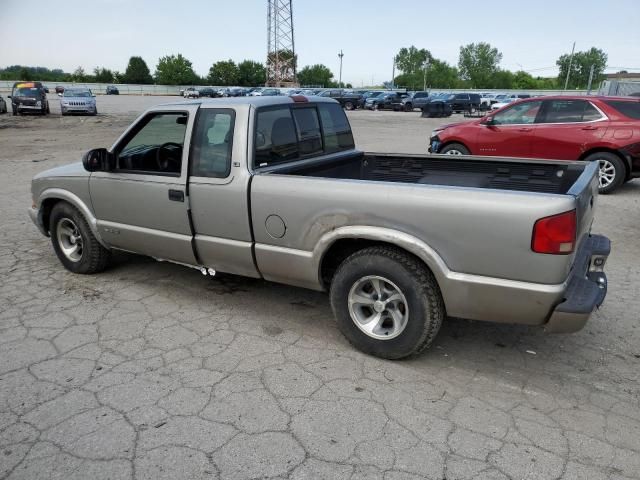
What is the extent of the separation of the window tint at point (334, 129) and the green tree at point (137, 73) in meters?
113

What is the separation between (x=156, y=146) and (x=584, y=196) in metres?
3.44

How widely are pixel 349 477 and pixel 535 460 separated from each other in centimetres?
94

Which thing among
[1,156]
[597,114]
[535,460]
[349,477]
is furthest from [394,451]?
[1,156]

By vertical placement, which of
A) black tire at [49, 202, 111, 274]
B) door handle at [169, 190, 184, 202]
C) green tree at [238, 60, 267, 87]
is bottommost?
black tire at [49, 202, 111, 274]

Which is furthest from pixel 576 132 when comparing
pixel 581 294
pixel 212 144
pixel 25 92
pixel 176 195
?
pixel 25 92

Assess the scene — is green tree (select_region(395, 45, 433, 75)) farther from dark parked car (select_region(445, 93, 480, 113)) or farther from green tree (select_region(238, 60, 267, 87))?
dark parked car (select_region(445, 93, 480, 113))

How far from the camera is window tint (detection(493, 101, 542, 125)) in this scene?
903 cm

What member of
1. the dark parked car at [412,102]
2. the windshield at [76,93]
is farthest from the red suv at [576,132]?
the dark parked car at [412,102]

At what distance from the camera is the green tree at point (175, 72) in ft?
363

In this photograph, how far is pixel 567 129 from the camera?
28.3 feet

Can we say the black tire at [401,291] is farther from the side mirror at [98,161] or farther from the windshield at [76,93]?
the windshield at [76,93]

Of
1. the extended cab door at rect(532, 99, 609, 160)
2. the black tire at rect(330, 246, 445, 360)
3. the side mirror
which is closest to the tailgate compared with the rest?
the black tire at rect(330, 246, 445, 360)

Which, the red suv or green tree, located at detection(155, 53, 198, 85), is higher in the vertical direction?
green tree, located at detection(155, 53, 198, 85)

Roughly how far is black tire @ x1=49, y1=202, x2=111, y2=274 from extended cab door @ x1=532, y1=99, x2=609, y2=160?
7518 mm
